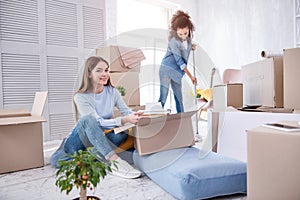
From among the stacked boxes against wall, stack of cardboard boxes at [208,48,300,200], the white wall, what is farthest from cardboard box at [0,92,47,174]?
the white wall

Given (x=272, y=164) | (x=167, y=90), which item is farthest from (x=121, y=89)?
(x=272, y=164)

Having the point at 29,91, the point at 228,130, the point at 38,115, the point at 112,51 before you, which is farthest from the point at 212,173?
the point at 29,91

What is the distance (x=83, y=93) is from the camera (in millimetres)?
1496

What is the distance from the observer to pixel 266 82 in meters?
1.41

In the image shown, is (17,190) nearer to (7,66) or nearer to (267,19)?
(7,66)

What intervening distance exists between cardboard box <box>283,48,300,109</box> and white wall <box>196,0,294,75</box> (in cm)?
212

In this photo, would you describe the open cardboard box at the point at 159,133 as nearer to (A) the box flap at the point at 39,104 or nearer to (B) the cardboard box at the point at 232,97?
(B) the cardboard box at the point at 232,97

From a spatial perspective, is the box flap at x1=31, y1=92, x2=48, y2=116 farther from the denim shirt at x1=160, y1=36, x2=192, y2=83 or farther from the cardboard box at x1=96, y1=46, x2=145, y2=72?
the denim shirt at x1=160, y1=36, x2=192, y2=83

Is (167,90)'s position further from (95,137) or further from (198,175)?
(198,175)

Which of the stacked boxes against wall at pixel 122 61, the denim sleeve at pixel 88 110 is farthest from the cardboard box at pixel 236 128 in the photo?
the stacked boxes against wall at pixel 122 61

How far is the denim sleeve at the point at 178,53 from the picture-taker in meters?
1.88

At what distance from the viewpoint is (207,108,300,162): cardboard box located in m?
1.28

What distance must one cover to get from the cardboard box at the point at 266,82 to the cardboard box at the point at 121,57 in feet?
3.02

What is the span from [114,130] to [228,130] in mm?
661
